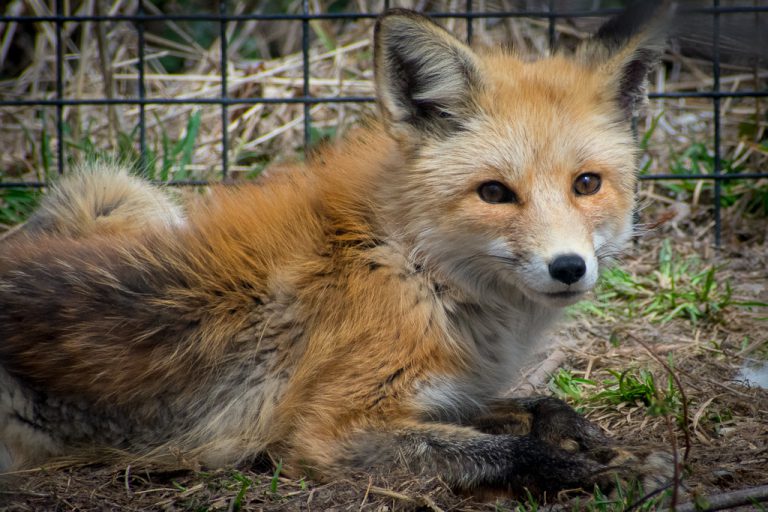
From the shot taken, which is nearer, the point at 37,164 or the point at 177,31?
the point at 37,164

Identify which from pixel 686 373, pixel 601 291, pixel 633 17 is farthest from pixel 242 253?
pixel 601 291

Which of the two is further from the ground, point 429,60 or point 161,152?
point 429,60

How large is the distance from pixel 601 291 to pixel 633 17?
1890mm

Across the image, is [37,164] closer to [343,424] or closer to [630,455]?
[343,424]

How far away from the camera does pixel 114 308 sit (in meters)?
2.82

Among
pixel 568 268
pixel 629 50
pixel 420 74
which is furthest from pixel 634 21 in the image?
pixel 568 268

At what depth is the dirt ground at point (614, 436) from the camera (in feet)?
8.30

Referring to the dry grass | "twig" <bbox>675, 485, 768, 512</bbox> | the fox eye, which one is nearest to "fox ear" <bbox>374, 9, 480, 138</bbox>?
the fox eye

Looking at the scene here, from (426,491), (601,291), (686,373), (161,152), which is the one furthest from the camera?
(161,152)

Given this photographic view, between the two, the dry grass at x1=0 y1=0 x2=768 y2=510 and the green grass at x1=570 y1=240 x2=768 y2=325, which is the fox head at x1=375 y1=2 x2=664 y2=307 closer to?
the dry grass at x1=0 y1=0 x2=768 y2=510

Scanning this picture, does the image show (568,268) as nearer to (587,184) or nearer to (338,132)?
(587,184)

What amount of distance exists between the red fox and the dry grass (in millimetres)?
149

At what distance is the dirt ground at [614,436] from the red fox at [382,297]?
0.11 meters

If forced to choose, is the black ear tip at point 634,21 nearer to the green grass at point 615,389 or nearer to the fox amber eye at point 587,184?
the fox amber eye at point 587,184
